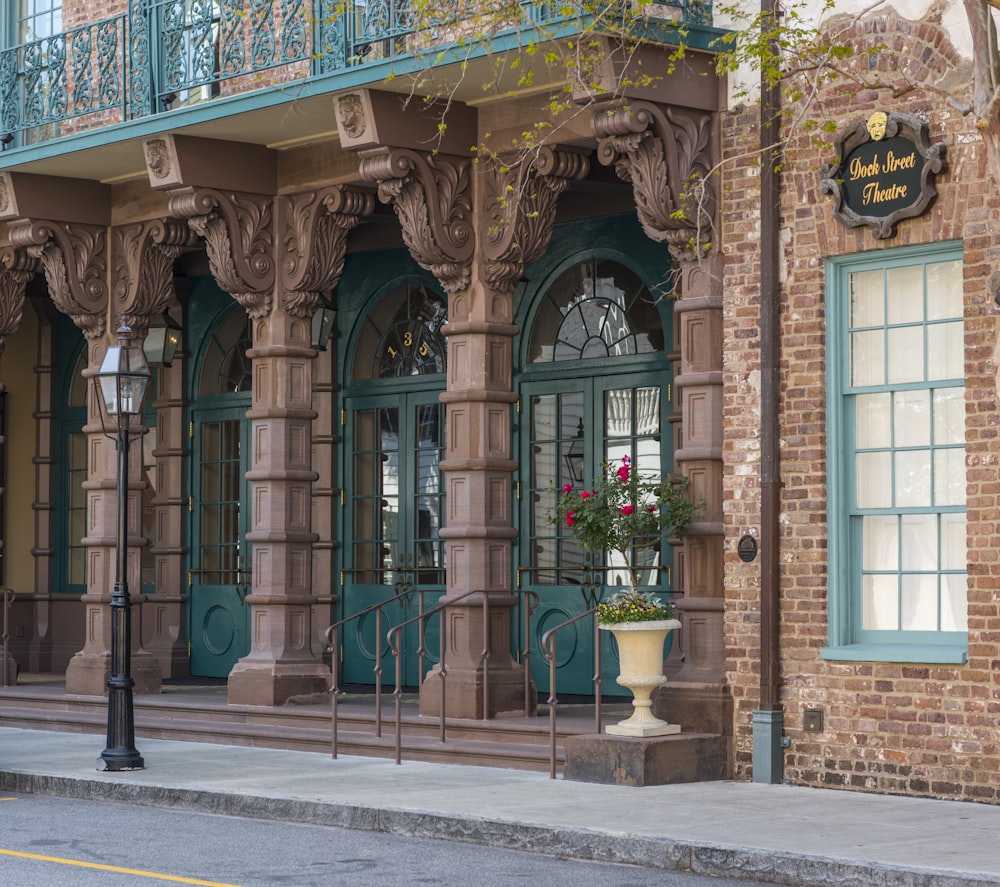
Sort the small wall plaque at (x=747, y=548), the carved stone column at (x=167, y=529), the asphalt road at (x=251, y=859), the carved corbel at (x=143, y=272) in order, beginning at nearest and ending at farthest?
the asphalt road at (x=251, y=859)
the small wall plaque at (x=747, y=548)
the carved corbel at (x=143, y=272)
the carved stone column at (x=167, y=529)

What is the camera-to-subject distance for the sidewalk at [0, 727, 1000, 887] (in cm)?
942

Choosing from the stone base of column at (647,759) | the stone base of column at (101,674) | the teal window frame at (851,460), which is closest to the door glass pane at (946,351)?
the teal window frame at (851,460)

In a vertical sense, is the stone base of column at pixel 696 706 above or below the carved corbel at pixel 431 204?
below

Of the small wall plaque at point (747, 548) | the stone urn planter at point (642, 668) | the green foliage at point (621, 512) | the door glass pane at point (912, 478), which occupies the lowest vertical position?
the stone urn planter at point (642, 668)

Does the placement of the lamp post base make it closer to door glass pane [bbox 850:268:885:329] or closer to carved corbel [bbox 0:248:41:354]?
door glass pane [bbox 850:268:885:329]

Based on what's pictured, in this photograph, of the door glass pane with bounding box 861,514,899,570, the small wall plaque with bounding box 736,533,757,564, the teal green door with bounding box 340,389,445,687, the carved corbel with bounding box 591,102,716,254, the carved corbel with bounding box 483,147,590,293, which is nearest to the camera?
the door glass pane with bounding box 861,514,899,570

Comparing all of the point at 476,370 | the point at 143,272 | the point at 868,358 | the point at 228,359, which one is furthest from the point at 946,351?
the point at 228,359

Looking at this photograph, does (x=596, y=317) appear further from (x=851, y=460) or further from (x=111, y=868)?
(x=111, y=868)

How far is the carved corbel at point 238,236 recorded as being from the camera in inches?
625

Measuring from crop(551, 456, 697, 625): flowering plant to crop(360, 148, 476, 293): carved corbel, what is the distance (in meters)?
2.47

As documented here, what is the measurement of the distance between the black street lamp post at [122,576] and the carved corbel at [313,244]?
2037mm

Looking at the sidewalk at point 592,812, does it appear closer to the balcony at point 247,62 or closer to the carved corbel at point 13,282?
the balcony at point 247,62

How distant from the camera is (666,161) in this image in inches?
516

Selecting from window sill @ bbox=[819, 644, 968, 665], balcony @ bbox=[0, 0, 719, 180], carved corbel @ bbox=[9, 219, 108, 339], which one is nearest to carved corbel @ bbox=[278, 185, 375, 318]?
balcony @ bbox=[0, 0, 719, 180]
